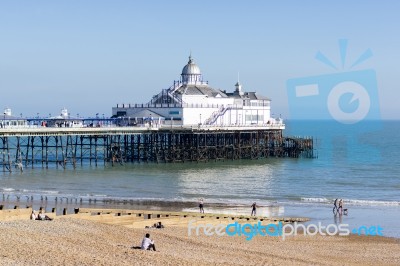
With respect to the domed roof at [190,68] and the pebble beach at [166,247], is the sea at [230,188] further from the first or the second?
the domed roof at [190,68]

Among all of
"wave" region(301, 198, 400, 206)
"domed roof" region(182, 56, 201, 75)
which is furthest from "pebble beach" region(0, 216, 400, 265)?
"domed roof" region(182, 56, 201, 75)

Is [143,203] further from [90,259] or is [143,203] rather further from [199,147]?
[199,147]

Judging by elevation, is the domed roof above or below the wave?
above

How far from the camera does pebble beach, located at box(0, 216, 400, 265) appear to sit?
66.7 ft

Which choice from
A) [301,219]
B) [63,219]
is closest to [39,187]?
[301,219]

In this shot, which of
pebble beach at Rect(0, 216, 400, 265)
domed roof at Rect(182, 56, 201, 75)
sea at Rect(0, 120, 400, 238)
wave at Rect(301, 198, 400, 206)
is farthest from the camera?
domed roof at Rect(182, 56, 201, 75)

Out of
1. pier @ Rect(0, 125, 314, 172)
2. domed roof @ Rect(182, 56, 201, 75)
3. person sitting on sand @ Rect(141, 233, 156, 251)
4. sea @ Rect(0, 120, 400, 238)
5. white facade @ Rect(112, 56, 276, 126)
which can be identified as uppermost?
domed roof @ Rect(182, 56, 201, 75)

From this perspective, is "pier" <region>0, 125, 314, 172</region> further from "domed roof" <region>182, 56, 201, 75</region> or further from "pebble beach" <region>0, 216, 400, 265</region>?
"pebble beach" <region>0, 216, 400, 265</region>

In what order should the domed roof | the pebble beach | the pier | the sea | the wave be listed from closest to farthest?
the pebble beach
the sea
the wave
the pier
the domed roof

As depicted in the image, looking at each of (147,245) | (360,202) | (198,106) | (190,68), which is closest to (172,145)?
(198,106)

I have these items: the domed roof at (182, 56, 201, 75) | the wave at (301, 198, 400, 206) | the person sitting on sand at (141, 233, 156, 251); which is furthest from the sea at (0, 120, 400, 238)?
the domed roof at (182, 56, 201, 75)

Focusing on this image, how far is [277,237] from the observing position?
29.4 m

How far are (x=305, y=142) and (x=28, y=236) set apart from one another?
6288cm

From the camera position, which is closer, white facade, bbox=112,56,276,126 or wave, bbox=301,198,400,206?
wave, bbox=301,198,400,206
